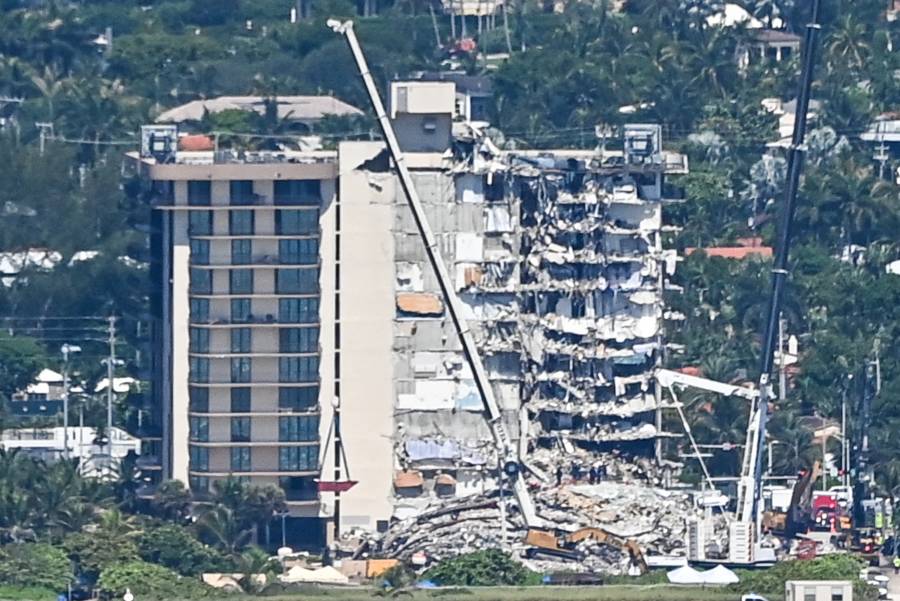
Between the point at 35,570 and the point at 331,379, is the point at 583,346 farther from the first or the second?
the point at 35,570

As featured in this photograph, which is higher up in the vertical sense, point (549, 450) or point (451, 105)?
point (451, 105)

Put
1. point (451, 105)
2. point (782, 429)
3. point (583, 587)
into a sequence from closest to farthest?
point (583, 587) < point (451, 105) < point (782, 429)

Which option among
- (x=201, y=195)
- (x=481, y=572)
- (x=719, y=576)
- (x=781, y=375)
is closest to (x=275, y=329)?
(x=201, y=195)

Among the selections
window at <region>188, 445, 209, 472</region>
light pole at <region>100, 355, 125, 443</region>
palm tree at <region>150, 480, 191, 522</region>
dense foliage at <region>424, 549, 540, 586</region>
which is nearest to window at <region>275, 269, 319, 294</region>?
window at <region>188, 445, 209, 472</region>

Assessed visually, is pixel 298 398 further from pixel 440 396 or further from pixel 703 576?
pixel 703 576

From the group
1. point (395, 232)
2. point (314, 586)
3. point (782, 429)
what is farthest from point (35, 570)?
point (782, 429)
